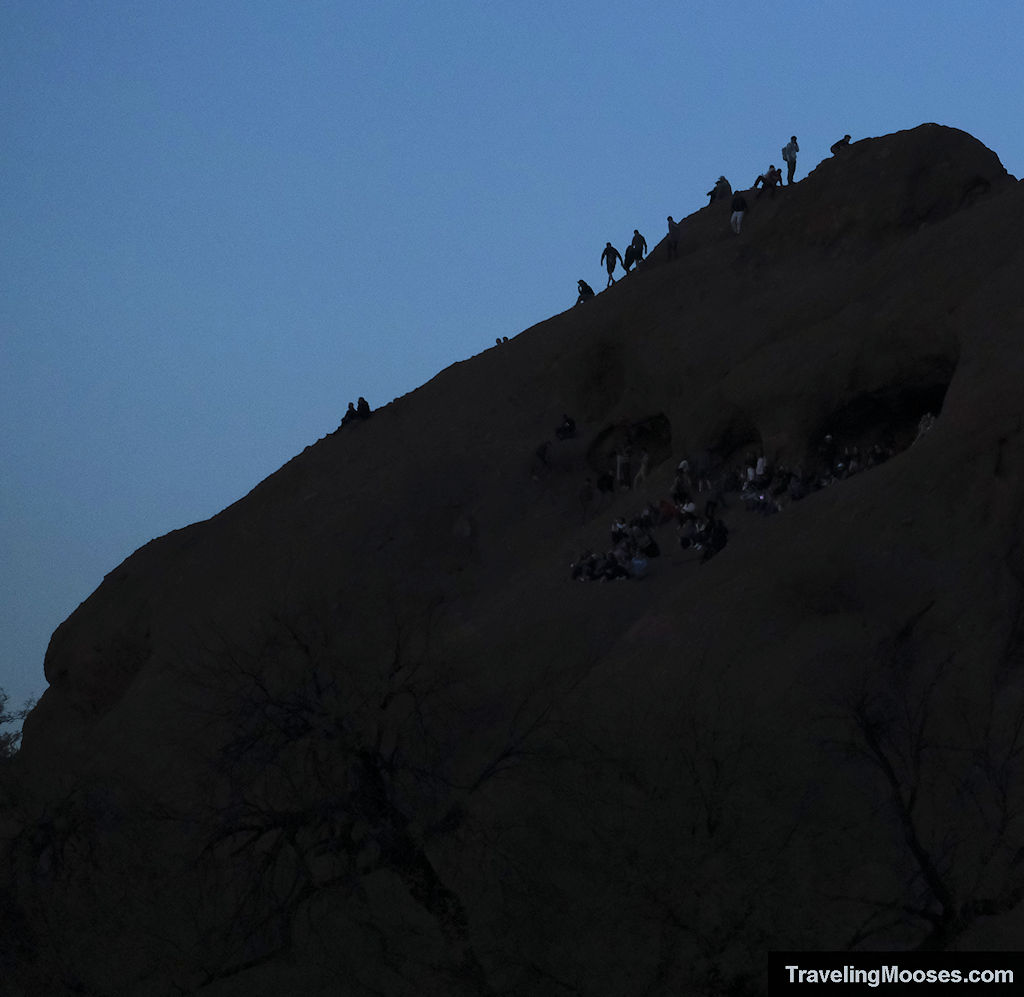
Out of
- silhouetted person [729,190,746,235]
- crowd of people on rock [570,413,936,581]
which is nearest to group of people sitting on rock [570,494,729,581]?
crowd of people on rock [570,413,936,581]

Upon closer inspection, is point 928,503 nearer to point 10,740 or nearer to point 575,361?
point 575,361

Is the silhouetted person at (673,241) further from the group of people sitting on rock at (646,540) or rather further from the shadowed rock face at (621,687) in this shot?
the group of people sitting on rock at (646,540)

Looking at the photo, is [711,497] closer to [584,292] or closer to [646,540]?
[646,540]

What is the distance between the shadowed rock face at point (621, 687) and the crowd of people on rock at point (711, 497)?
437 millimetres

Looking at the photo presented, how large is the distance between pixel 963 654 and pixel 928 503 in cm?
288

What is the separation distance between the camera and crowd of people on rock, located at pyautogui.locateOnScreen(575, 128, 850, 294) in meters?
39.3

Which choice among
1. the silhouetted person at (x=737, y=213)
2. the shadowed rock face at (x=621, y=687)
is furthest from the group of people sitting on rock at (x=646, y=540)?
the silhouetted person at (x=737, y=213)

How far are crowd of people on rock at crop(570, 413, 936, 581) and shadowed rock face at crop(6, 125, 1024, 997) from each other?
17.2 inches

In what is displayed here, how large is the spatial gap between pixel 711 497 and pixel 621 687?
7451mm

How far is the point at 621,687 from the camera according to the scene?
24.8 metres

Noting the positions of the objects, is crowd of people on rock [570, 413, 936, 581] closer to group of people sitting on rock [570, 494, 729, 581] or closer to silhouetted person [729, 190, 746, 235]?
group of people sitting on rock [570, 494, 729, 581]

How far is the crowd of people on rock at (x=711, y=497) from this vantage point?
29359 mm

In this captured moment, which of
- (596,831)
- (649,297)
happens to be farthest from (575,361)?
(596,831)

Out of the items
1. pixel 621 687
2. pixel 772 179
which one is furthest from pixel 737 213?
pixel 621 687
